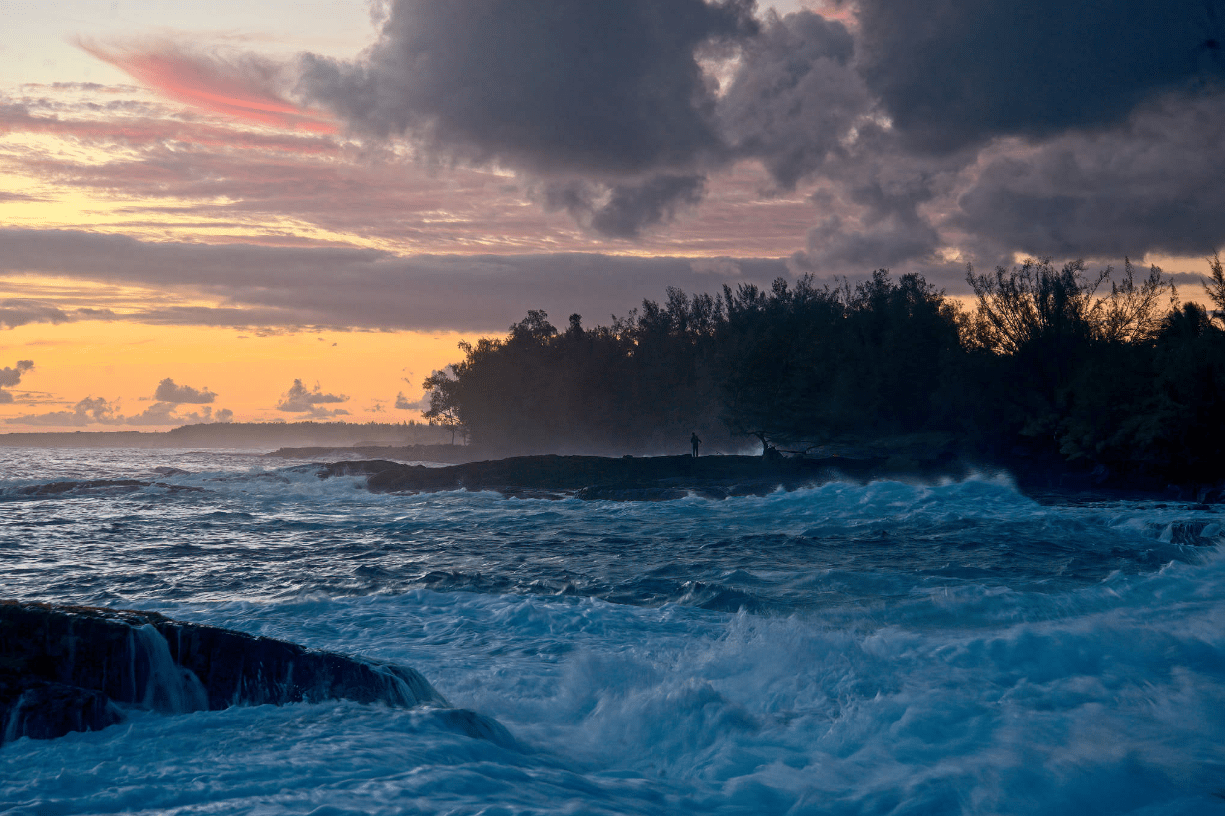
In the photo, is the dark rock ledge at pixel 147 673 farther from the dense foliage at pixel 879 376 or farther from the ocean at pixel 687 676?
the dense foliage at pixel 879 376

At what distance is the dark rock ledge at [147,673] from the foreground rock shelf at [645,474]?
27.0 meters

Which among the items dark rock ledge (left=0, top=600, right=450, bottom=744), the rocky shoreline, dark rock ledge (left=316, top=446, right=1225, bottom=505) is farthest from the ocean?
dark rock ledge (left=316, top=446, right=1225, bottom=505)

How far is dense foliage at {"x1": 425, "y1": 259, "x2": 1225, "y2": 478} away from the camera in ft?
117

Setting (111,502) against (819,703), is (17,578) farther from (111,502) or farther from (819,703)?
(111,502)

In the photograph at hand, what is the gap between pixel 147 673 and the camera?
223 inches

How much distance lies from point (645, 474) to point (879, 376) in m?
28.5

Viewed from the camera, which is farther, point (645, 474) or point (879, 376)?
point (879, 376)

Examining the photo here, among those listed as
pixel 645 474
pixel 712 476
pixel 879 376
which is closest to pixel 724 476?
pixel 712 476

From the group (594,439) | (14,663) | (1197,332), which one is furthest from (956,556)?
(594,439)

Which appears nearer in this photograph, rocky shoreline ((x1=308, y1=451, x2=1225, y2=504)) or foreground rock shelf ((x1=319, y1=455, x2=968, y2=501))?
rocky shoreline ((x1=308, y1=451, x2=1225, y2=504))

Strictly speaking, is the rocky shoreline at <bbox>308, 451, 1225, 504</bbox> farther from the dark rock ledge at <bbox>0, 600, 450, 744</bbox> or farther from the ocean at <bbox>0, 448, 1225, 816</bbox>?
the dark rock ledge at <bbox>0, 600, 450, 744</bbox>

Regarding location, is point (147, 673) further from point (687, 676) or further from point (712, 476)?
point (712, 476)

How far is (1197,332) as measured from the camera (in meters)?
38.3

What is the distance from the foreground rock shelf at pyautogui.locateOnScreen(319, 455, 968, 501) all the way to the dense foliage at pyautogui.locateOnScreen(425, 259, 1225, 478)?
9.07 meters
